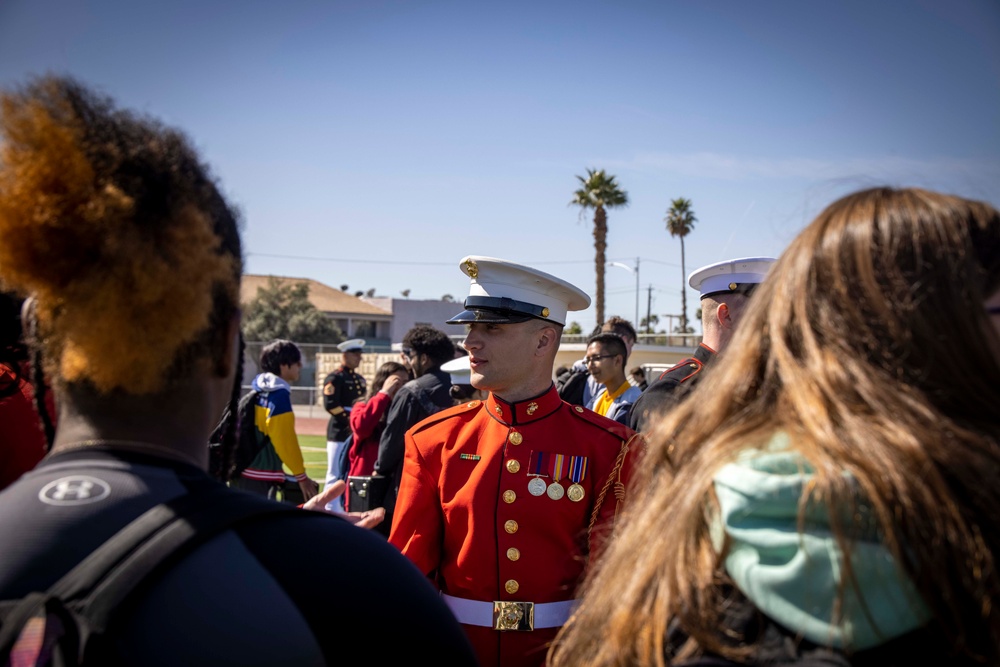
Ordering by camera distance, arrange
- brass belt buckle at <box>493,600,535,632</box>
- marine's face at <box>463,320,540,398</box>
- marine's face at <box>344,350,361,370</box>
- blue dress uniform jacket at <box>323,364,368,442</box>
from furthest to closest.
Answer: marine's face at <box>344,350,361,370</box> → blue dress uniform jacket at <box>323,364,368,442</box> → marine's face at <box>463,320,540,398</box> → brass belt buckle at <box>493,600,535,632</box>

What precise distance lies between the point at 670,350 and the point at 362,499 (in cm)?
2822

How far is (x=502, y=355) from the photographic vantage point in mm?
3312

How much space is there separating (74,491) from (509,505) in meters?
1.90

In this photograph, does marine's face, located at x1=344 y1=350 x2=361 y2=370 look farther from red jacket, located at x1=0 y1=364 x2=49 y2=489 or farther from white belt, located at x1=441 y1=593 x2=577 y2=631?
red jacket, located at x1=0 y1=364 x2=49 y2=489

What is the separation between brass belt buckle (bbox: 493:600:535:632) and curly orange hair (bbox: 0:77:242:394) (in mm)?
1804

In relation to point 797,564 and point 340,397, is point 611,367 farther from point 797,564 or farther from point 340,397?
point 797,564

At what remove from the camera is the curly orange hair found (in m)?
A: 1.26

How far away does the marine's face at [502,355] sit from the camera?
325 centimetres

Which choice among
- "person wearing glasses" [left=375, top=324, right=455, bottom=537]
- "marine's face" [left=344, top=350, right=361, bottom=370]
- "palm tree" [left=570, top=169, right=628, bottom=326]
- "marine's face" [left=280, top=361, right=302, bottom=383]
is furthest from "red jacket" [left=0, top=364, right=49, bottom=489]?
"palm tree" [left=570, top=169, right=628, bottom=326]

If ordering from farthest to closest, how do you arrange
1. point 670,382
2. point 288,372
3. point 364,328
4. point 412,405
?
1. point 364,328
2. point 288,372
3. point 412,405
4. point 670,382

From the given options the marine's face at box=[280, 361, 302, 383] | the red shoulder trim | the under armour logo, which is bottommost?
the under armour logo

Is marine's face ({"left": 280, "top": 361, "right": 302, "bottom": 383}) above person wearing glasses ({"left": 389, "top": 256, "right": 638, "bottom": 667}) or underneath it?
above

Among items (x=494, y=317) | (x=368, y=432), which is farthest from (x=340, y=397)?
(x=494, y=317)

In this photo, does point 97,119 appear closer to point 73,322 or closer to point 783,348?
point 73,322
